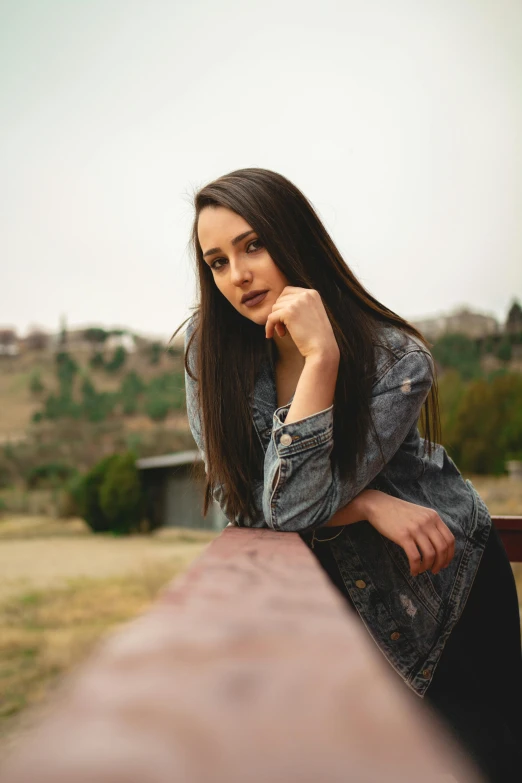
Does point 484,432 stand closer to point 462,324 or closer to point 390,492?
point 462,324

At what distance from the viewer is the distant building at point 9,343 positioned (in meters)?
47.6

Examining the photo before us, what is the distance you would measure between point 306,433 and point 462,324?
1357 inches

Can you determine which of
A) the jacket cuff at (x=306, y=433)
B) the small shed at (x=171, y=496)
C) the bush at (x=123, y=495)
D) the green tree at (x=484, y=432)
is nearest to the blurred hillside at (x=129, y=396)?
the green tree at (x=484, y=432)

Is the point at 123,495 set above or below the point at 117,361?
below

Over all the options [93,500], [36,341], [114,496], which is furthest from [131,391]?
[114,496]

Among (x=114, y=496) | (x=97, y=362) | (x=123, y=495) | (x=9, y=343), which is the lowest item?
(x=114, y=496)

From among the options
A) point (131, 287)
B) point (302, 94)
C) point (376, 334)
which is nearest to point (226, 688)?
point (376, 334)

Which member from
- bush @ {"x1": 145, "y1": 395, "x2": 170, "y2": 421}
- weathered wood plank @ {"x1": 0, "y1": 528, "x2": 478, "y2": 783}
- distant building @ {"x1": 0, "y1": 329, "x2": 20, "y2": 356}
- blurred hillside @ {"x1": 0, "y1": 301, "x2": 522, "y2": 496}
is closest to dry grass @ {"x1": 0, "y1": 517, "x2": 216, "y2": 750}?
blurred hillside @ {"x1": 0, "y1": 301, "x2": 522, "y2": 496}

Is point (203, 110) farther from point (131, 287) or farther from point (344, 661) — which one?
point (344, 661)

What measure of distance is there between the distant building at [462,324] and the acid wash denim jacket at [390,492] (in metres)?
31.0

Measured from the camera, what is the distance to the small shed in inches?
864

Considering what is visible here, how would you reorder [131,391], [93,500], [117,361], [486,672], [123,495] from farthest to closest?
[117,361]
[131,391]
[93,500]
[123,495]
[486,672]

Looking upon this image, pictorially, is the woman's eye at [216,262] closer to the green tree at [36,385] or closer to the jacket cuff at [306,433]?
the jacket cuff at [306,433]

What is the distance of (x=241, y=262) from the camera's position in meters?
1.46
